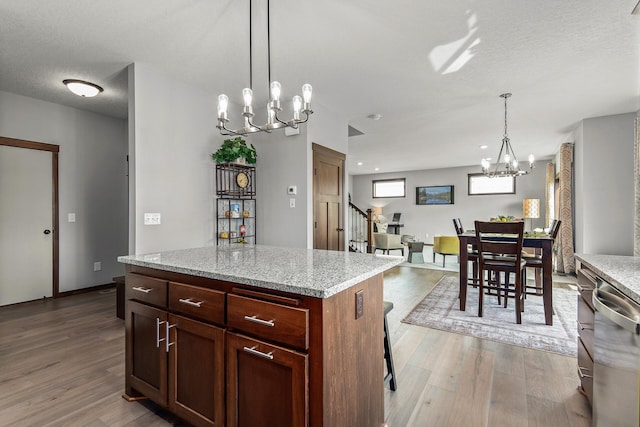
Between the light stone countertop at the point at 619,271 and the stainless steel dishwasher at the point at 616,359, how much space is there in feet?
0.11

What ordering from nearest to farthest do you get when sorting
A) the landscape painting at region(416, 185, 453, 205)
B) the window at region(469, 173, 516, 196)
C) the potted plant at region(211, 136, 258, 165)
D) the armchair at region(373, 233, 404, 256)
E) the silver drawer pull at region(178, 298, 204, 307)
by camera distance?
the silver drawer pull at region(178, 298, 204, 307) → the potted plant at region(211, 136, 258, 165) → the armchair at region(373, 233, 404, 256) → the window at region(469, 173, 516, 196) → the landscape painting at region(416, 185, 453, 205)

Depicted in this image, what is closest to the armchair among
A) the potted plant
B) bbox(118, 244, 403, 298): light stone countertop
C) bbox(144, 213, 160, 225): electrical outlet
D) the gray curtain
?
the gray curtain

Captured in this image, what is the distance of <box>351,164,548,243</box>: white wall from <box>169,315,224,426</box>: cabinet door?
31.5ft

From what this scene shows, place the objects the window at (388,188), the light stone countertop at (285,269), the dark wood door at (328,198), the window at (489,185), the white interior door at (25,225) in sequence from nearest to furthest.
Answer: the light stone countertop at (285,269), the white interior door at (25,225), the dark wood door at (328,198), the window at (489,185), the window at (388,188)

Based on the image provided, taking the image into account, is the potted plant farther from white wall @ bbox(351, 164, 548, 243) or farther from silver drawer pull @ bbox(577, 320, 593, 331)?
white wall @ bbox(351, 164, 548, 243)

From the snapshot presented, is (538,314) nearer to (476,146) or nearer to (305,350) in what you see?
(305,350)

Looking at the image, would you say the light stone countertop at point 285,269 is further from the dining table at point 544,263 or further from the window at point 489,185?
the window at point 489,185

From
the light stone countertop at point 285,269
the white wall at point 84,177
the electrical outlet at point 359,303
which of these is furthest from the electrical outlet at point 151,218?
the electrical outlet at point 359,303

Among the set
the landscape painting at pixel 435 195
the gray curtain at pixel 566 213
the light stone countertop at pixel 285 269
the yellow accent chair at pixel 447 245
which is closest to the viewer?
the light stone countertop at pixel 285 269

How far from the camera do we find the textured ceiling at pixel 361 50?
216cm

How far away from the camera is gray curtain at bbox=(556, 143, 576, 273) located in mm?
5164

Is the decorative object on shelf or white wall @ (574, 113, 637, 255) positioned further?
the decorative object on shelf

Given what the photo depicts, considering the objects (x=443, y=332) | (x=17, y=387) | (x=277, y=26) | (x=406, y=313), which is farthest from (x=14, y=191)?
(x=443, y=332)

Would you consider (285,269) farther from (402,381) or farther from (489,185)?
(489,185)
